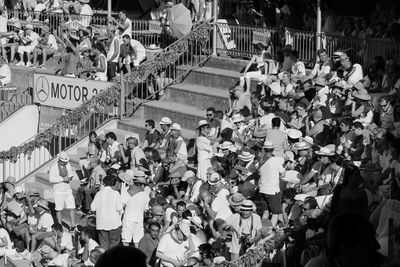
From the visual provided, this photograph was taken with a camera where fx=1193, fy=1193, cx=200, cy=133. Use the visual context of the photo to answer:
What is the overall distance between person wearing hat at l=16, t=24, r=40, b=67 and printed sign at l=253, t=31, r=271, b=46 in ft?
22.4

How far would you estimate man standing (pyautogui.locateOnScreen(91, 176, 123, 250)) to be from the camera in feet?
58.7

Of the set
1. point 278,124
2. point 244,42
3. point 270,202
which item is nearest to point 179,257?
point 270,202

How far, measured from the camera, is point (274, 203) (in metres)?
16.4

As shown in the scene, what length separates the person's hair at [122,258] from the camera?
15.1 feet

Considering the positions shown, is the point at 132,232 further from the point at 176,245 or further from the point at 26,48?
the point at 26,48

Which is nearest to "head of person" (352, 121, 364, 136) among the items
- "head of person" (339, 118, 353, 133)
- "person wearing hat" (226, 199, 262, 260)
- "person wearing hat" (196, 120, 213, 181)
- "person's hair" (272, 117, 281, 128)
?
"head of person" (339, 118, 353, 133)

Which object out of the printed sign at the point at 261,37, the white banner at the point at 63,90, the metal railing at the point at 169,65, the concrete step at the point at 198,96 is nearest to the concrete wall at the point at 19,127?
the white banner at the point at 63,90

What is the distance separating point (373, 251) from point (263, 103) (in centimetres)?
1438

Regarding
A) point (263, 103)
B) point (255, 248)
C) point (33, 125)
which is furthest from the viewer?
point (33, 125)

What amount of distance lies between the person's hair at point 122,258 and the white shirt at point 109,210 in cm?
1326

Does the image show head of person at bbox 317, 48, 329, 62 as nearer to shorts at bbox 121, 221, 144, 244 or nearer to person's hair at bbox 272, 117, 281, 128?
person's hair at bbox 272, 117, 281, 128

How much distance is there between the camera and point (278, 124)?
17984 mm

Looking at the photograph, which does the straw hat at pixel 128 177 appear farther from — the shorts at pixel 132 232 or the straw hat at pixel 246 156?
the straw hat at pixel 246 156

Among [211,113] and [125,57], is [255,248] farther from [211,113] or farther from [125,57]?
[125,57]
